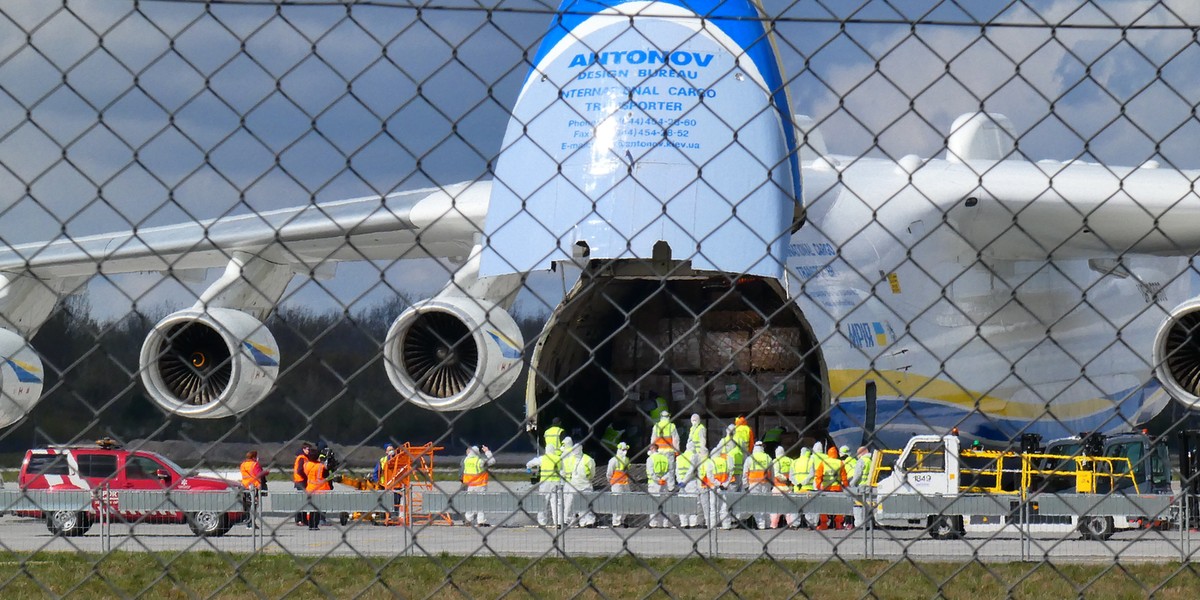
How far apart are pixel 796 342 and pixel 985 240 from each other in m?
2.44

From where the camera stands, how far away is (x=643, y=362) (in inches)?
590

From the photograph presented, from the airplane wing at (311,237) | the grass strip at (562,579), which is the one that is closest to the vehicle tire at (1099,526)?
the grass strip at (562,579)

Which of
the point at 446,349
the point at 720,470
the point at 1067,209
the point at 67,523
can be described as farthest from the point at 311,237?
the point at 1067,209

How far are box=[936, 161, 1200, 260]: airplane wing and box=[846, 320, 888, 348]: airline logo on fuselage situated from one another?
1.15 metres

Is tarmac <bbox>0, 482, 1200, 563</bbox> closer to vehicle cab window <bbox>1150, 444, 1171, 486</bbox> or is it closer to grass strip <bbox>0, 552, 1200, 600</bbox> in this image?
grass strip <bbox>0, 552, 1200, 600</bbox>

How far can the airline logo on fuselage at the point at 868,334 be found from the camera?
11.9m

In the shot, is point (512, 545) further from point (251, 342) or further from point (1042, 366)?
point (1042, 366)

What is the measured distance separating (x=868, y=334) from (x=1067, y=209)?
204 cm

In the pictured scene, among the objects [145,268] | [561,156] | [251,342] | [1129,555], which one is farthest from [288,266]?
[1129,555]

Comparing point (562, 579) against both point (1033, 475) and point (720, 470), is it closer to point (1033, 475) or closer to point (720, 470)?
point (720, 470)

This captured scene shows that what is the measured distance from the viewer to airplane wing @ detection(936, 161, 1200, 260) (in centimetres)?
1186

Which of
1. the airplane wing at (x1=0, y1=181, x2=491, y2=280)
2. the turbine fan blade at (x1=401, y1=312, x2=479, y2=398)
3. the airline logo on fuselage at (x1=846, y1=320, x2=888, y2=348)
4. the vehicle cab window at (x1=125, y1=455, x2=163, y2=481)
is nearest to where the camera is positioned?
the airplane wing at (x1=0, y1=181, x2=491, y2=280)

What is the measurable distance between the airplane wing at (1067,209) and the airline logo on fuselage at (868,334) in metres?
1.15

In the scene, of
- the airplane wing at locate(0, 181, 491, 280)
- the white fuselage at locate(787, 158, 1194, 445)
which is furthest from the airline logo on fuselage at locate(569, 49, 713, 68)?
the white fuselage at locate(787, 158, 1194, 445)
